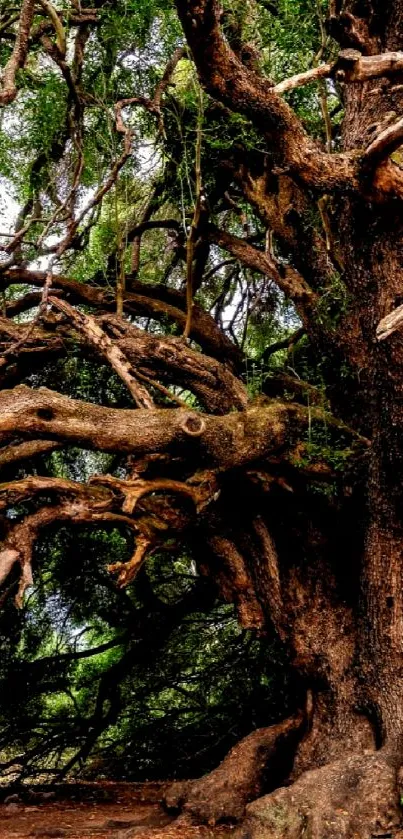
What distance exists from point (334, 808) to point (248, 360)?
3.89 metres

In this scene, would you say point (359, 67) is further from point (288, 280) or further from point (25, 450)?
point (25, 450)

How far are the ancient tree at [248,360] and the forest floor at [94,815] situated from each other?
353mm

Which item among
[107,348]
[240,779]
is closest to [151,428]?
[107,348]

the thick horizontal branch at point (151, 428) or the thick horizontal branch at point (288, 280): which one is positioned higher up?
the thick horizontal branch at point (288, 280)

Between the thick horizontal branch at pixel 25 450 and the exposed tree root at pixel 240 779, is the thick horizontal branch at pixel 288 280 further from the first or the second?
the exposed tree root at pixel 240 779

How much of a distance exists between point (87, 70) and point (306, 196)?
8.06ft

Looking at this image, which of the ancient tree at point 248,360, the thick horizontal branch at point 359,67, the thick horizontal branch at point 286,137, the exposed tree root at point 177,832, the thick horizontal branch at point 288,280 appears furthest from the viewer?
the thick horizontal branch at point 288,280

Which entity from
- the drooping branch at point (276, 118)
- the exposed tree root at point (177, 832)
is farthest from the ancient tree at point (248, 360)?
the exposed tree root at point (177, 832)

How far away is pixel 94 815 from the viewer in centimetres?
664

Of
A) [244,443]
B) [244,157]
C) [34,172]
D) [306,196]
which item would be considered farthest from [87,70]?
[244,443]

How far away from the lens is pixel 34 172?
25.3 feet

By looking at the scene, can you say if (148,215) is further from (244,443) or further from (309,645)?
(309,645)

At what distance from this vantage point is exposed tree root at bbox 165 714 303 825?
5910mm

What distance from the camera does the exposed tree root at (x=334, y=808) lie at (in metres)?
4.87
